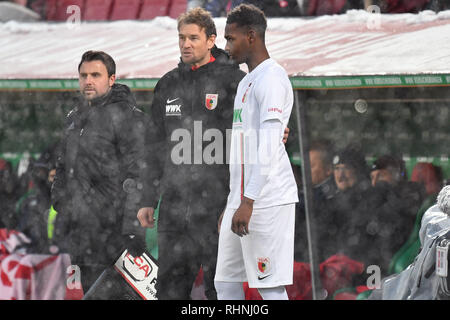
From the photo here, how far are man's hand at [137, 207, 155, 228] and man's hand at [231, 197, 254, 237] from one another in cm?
87

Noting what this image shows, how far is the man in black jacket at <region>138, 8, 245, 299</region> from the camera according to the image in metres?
5.27

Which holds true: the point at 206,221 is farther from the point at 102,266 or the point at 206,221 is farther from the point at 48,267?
the point at 48,267

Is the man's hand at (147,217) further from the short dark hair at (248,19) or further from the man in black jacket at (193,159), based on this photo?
the short dark hair at (248,19)

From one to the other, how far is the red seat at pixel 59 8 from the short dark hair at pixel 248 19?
3519 mm

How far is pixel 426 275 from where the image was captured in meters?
5.47

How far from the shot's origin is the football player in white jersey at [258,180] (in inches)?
184

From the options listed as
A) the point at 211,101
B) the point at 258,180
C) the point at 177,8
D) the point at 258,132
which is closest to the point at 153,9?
the point at 177,8

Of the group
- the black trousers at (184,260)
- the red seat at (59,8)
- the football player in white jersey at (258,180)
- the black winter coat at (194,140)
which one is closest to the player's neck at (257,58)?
the football player in white jersey at (258,180)

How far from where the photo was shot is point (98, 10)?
26.5 ft

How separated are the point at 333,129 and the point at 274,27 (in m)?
0.80
